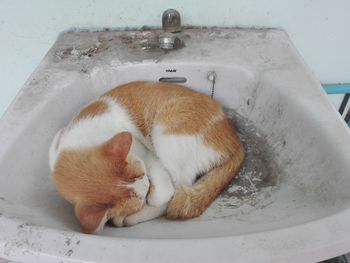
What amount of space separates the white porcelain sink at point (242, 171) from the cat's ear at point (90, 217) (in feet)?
0.08

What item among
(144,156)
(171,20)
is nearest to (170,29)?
(171,20)

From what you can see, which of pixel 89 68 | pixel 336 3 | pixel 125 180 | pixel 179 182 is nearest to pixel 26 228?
pixel 125 180

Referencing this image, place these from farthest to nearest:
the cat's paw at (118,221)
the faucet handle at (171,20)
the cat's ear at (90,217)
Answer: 1. the faucet handle at (171,20)
2. the cat's paw at (118,221)
3. the cat's ear at (90,217)

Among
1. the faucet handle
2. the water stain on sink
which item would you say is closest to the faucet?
the faucet handle

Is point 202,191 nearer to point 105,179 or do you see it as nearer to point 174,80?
point 105,179

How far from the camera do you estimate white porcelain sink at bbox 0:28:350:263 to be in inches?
16.8

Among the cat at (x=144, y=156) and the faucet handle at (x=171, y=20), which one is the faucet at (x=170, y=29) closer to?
the faucet handle at (x=171, y=20)

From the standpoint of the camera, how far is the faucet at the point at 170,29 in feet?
2.88

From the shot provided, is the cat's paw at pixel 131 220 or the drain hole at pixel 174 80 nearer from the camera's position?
the cat's paw at pixel 131 220

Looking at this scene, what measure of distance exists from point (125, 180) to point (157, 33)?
0.51 meters

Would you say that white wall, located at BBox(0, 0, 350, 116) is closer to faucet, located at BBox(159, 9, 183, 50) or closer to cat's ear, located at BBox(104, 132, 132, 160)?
faucet, located at BBox(159, 9, 183, 50)

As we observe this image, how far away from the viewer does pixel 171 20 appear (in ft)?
2.90

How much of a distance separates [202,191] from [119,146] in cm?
21

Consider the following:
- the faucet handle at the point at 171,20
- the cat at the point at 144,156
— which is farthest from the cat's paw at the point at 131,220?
the faucet handle at the point at 171,20
